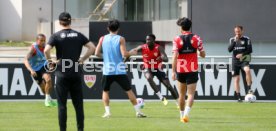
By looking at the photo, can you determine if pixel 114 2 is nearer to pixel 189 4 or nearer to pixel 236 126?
pixel 189 4

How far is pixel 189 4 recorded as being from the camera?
30344mm

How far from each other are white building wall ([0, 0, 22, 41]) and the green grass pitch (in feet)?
101

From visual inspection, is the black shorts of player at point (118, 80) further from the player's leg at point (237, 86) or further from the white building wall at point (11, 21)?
the white building wall at point (11, 21)

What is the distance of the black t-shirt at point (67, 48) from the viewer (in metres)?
12.8

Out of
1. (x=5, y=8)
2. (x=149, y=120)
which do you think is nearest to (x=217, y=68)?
(x=149, y=120)

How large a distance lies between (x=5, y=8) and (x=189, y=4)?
25.3 m

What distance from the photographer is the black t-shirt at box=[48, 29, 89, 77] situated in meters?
12.8

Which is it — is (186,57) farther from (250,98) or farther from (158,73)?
(250,98)

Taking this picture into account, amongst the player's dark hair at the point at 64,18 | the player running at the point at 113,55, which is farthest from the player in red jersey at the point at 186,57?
the player's dark hair at the point at 64,18

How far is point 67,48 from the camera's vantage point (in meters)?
12.9

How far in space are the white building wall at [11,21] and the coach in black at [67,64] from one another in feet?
131

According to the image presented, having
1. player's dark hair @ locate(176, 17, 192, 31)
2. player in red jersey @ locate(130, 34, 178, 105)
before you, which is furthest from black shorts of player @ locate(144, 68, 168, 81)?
player's dark hair @ locate(176, 17, 192, 31)

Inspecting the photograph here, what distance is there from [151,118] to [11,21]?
37.2m

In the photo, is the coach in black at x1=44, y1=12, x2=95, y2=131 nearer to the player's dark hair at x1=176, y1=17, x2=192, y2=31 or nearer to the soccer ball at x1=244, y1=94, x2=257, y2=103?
the player's dark hair at x1=176, y1=17, x2=192, y2=31
